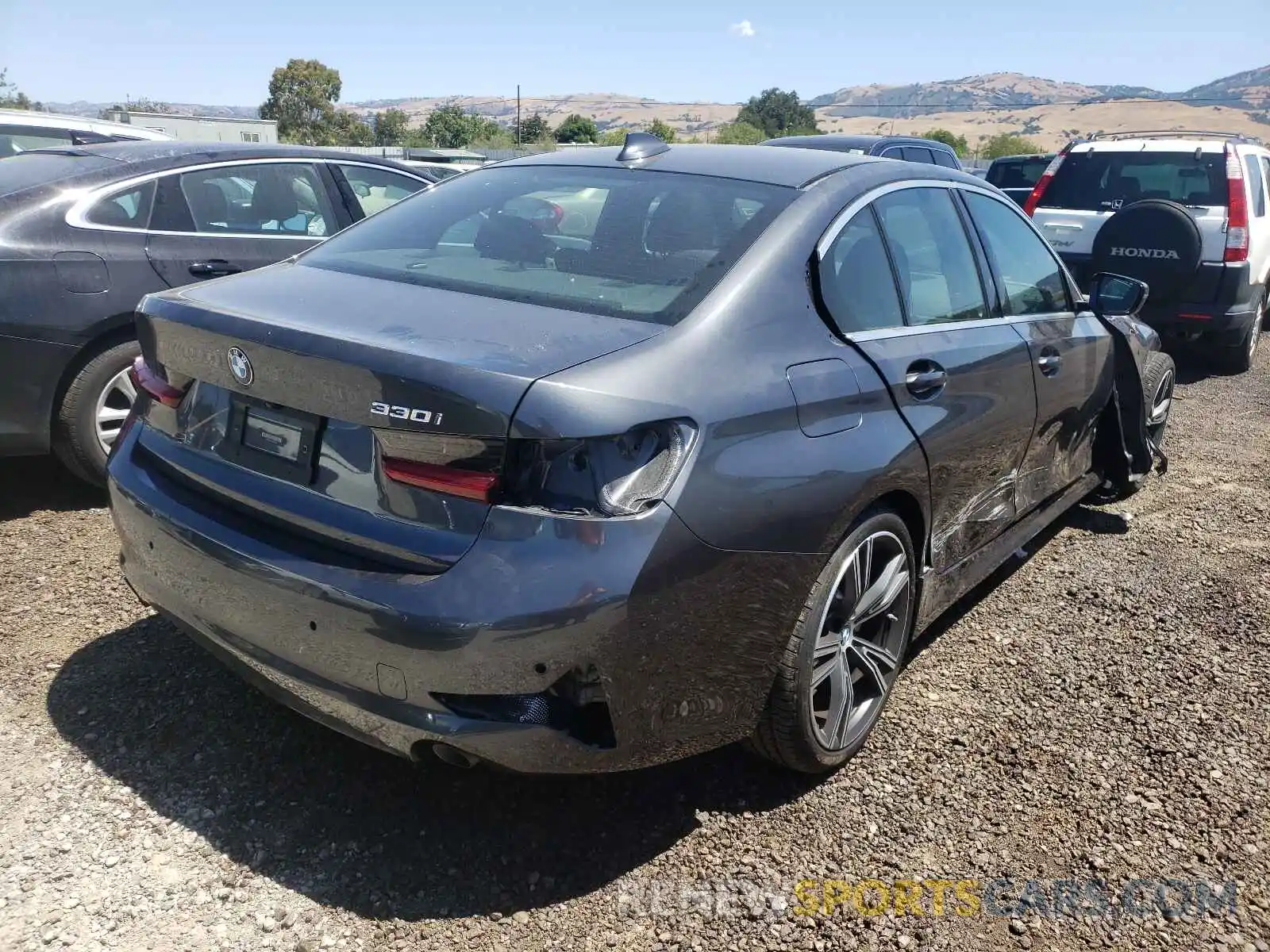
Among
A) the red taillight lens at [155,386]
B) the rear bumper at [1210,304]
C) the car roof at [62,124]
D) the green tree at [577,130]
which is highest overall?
the green tree at [577,130]

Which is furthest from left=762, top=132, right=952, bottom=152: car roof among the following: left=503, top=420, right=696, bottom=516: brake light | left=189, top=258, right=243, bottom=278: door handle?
left=503, top=420, right=696, bottom=516: brake light

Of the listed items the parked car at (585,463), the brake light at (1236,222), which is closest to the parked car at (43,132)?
the parked car at (585,463)

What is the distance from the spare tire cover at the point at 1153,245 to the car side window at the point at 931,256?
4.64m

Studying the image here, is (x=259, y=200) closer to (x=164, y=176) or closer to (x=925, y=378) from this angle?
(x=164, y=176)

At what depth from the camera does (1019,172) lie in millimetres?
17406

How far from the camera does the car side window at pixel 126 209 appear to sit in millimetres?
4445

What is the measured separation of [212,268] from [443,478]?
329cm

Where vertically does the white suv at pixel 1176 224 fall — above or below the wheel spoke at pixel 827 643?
above

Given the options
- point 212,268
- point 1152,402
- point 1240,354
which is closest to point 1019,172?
point 1240,354

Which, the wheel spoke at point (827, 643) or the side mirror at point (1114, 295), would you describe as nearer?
the wheel spoke at point (827, 643)

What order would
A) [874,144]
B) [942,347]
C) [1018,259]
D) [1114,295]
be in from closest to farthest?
[942,347]
[1018,259]
[1114,295]
[874,144]

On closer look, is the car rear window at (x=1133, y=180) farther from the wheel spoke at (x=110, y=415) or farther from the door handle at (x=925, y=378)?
the wheel spoke at (x=110, y=415)

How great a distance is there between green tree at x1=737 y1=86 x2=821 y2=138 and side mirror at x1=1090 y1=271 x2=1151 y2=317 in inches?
3233

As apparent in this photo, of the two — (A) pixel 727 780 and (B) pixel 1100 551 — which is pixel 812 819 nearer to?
(A) pixel 727 780
